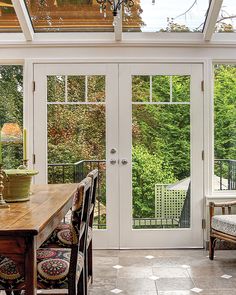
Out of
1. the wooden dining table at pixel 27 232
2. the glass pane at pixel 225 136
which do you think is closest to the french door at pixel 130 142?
the glass pane at pixel 225 136

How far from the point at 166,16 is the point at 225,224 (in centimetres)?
220

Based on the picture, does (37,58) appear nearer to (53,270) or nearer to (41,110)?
(41,110)

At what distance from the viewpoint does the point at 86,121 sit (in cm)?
461

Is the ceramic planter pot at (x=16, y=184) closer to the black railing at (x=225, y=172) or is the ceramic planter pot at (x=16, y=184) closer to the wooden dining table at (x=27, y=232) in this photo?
the wooden dining table at (x=27, y=232)

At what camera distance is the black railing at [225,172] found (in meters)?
4.71

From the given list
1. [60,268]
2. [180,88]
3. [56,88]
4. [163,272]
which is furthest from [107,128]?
[60,268]

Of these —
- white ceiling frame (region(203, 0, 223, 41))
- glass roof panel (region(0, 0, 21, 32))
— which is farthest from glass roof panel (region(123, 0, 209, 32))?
glass roof panel (region(0, 0, 21, 32))

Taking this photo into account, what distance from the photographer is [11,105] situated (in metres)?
4.73

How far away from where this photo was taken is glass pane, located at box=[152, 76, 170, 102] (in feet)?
15.1

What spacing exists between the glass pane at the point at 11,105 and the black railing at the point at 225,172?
87.0 inches

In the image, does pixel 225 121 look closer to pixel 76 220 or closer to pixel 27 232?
pixel 76 220

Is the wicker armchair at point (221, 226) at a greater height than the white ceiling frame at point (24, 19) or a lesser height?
lesser

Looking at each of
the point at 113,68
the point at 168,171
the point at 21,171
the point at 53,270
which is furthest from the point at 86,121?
the point at 53,270

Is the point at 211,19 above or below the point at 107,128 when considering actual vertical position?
above
